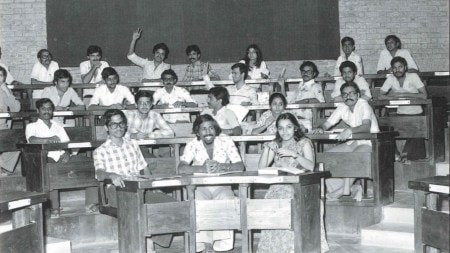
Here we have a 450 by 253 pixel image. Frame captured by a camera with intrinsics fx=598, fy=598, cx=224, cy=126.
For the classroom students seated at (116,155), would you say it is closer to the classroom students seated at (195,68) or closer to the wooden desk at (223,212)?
the wooden desk at (223,212)

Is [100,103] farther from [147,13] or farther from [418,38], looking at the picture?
[418,38]

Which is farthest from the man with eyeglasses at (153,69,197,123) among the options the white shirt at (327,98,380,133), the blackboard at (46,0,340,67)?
the blackboard at (46,0,340,67)

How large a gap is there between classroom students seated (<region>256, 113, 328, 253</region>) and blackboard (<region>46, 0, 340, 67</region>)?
16.2 ft

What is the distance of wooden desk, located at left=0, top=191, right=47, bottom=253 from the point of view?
371 centimetres

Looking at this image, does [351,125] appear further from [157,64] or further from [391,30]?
[391,30]

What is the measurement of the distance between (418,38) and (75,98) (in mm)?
5822

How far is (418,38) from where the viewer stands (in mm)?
10023

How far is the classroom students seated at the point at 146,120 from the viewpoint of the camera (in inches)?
256

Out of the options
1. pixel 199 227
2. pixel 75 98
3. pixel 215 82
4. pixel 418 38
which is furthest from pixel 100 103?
pixel 418 38

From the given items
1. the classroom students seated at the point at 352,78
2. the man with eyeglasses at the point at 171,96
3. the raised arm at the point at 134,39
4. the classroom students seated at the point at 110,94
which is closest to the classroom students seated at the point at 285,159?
the classroom students seated at the point at 352,78

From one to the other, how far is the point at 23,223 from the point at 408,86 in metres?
4.93

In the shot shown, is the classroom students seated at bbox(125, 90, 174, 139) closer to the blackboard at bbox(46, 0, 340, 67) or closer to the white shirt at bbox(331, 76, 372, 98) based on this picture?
the white shirt at bbox(331, 76, 372, 98)

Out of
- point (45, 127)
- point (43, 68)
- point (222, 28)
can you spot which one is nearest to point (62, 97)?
point (45, 127)

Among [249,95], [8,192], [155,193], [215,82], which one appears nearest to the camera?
[8,192]
